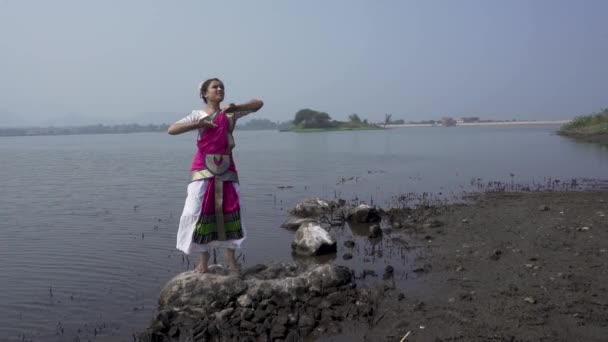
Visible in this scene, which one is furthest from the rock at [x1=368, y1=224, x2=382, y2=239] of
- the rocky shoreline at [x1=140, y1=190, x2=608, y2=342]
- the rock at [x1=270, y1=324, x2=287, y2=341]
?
the rock at [x1=270, y1=324, x2=287, y2=341]

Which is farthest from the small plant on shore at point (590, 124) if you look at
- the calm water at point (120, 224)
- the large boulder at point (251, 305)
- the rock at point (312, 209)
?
the large boulder at point (251, 305)

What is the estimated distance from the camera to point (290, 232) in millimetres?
13156

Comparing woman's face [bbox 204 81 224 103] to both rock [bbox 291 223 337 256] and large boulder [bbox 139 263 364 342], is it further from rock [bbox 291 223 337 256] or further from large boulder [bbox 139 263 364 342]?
rock [bbox 291 223 337 256]

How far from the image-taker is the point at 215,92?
720 centimetres

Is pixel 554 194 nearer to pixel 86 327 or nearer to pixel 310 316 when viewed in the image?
pixel 310 316

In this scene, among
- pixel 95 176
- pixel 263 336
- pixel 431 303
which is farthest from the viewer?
pixel 95 176

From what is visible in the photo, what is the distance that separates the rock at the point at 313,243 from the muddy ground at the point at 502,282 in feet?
5.26

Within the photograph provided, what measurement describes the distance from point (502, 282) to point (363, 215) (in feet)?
19.9

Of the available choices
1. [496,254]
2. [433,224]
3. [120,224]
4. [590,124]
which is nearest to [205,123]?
[496,254]

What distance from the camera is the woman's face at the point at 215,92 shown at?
7.21 metres

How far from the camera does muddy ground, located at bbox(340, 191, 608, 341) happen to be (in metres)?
6.23

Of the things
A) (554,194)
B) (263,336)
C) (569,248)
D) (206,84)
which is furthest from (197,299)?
(554,194)

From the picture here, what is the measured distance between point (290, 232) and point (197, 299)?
19.6 ft

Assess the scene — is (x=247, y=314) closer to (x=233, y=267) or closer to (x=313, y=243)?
(x=233, y=267)
